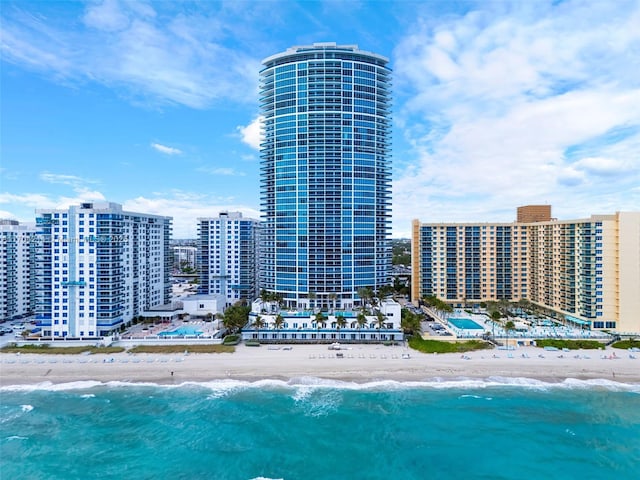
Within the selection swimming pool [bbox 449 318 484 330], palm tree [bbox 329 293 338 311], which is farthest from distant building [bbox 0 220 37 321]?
swimming pool [bbox 449 318 484 330]

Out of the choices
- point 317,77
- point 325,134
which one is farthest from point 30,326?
point 317,77

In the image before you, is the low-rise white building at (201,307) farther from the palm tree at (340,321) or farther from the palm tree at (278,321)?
the palm tree at (340,321)

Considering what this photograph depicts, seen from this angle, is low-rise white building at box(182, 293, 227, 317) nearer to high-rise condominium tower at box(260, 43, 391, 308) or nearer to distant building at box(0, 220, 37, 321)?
high-rise condominium tower at box(260, 43, 391, 308)

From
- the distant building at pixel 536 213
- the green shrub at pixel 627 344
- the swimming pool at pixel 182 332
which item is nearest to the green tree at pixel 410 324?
the green shrub at pixel 627 344

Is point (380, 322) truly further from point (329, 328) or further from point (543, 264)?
point (543, 264)

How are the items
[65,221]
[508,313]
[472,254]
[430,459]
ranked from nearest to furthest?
[430,459]
[65,221]
[508,313]
[472,254]

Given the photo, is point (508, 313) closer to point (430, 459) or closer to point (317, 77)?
point (430, 459)
